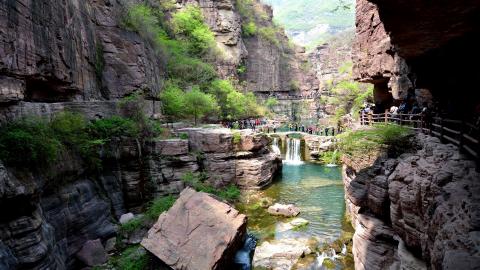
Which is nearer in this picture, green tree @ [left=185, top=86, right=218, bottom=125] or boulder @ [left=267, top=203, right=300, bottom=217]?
boulder @ [left=267, top=203, right=300, bottom=217]

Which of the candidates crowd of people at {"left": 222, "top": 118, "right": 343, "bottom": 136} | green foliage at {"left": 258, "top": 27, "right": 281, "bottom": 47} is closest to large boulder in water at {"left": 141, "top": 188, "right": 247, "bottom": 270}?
crowd of people at {"left": 222, "top": 118, "right": 343, "bottom": 136}

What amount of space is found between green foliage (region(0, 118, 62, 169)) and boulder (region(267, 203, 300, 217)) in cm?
1077

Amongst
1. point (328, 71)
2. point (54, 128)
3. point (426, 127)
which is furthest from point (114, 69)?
point (328, 71)

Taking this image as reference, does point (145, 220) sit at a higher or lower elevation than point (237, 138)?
lower

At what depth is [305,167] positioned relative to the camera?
27.1 metres

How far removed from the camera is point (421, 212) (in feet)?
20.7

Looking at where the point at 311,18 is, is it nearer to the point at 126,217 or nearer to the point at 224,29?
the point at 224,29

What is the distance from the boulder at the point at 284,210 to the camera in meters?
16.2

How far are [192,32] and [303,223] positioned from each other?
33654 mm

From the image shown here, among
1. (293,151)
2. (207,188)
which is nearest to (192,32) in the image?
(293,151)

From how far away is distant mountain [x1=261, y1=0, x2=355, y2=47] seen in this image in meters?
127

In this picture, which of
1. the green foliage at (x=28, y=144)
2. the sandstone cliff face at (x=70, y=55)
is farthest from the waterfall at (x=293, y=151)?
the green foliage at (x=28, y=144)

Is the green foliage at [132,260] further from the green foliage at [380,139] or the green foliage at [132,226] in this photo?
the green foliage at [380,139]

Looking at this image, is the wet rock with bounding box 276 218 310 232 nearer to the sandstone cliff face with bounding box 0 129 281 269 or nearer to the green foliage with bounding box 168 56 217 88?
the sandstone cliff face with bounding box 0 129 281 269
